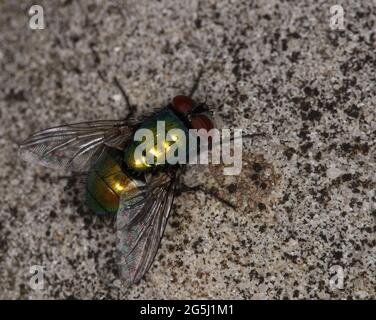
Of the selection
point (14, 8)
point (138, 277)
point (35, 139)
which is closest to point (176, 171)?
point (138, 277)

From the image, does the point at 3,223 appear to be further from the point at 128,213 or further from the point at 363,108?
the point at 363,108

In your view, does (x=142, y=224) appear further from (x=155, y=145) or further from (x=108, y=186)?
(x=155, y=145)

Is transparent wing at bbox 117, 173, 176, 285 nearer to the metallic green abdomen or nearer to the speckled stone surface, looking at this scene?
the metallic green abdomen

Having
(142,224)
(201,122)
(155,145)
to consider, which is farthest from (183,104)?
(142,224)

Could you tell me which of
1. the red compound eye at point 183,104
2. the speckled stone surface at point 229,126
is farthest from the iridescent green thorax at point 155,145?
the speckled stone surface at point 229,126

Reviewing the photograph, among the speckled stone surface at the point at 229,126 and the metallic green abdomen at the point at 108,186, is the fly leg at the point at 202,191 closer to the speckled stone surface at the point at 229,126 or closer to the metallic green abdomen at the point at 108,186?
the speckled stone surface at the point at 229,126

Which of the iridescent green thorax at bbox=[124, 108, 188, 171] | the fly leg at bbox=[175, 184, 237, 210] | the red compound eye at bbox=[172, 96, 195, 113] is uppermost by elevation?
the red compound eye at bbox=[172, 96, 195, 113]

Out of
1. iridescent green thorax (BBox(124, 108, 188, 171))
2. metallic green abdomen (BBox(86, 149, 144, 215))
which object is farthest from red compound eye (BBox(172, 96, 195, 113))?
metallic green abdomen (BBox(86, 149, 144, 215))
